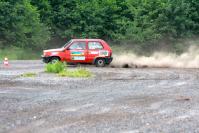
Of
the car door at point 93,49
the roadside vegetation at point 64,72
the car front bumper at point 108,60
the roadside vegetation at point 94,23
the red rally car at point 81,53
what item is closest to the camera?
the roadside vegetation at point 64,72

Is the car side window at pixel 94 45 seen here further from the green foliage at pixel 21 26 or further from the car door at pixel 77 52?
the green foliage at pixel 21 26

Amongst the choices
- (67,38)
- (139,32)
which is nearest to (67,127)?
(139,32)

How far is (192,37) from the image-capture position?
44.7m

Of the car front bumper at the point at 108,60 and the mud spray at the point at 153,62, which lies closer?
the car front bumper at the point at 108,60

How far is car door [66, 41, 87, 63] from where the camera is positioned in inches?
1147

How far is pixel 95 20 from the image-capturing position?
47562 mm

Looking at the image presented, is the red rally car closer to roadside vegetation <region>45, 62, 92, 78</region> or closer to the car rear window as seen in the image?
the car rear window

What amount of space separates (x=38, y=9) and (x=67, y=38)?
3.86 m

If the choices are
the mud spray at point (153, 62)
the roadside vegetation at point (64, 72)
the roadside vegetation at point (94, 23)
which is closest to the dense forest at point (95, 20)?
the roadside vegetation at point (94, 23)

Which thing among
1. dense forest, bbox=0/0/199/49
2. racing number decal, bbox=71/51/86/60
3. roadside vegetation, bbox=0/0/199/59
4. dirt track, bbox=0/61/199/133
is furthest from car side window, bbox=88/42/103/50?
dense forest, bbox=0/0/199/49

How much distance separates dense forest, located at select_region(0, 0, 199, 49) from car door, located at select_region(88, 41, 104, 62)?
14183 mm

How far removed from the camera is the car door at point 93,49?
96.2 feet

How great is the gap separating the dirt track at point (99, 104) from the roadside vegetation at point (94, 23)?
20761 millimetres

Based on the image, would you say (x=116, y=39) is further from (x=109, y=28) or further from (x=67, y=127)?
(x=67, y=127)
